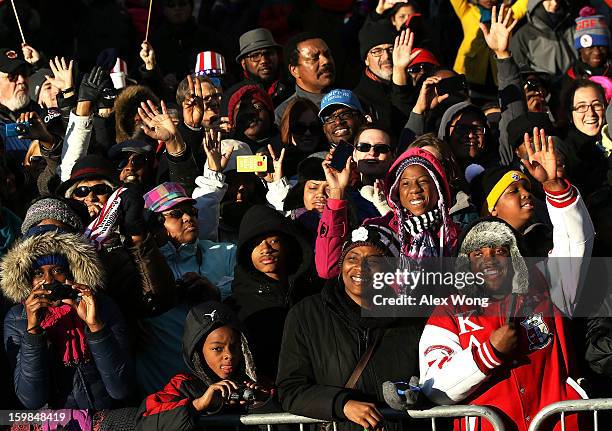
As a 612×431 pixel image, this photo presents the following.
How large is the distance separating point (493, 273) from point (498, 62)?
12.8 ft

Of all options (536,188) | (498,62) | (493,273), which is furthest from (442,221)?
(498,62)

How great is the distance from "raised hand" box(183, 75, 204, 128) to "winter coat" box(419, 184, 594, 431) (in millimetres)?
3973

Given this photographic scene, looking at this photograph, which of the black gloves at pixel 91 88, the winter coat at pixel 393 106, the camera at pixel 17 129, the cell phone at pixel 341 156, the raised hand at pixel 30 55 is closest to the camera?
the cell phone at pixel 341 156

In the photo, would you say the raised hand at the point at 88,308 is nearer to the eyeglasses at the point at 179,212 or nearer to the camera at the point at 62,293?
the camera at the point at 62,293

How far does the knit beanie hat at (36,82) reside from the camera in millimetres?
11640

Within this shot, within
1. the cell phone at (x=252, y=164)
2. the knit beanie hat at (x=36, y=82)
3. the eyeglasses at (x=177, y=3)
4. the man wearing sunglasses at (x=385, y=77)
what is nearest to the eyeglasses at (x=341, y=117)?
the man wearing sunglasses at (x=385, y=77)

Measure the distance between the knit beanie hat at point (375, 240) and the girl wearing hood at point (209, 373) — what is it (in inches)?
28.2

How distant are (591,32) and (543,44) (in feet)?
2.59

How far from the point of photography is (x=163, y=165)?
10.0m

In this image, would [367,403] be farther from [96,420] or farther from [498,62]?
[498,62]

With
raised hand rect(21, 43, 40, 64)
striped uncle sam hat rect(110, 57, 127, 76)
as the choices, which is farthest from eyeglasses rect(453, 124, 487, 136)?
raised hand rect(21, 43, 40, 64)

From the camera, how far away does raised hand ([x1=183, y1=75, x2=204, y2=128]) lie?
1070 cm

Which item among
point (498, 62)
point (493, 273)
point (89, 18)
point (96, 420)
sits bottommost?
point (96, 420)

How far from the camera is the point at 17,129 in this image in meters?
9.98
